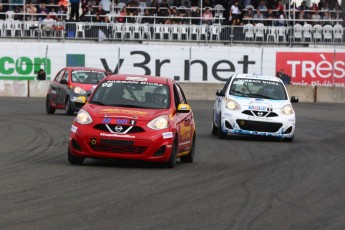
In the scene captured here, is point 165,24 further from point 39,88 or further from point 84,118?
point 84,118

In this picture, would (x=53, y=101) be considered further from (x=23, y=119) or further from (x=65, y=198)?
(x=65, y=198)

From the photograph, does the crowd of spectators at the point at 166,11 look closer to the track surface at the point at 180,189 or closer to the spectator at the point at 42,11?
the spectator at the point at 42,11

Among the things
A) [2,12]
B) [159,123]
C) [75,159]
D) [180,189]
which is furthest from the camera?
[2,12]

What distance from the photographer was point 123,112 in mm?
15070

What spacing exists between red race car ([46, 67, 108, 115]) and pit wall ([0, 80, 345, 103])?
12.7 meters

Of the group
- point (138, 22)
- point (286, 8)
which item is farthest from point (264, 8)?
point (138, 22)

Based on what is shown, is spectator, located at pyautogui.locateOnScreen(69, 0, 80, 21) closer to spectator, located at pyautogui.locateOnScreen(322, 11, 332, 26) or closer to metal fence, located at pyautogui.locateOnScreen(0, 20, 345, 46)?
metal fence, located at pyautogui.locateOnScreen(0, 20, 345, 46)

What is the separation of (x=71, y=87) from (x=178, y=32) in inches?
620

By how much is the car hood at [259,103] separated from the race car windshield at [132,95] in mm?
7118

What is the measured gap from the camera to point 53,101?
31.2m

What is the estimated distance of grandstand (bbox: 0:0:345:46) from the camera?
149 feet

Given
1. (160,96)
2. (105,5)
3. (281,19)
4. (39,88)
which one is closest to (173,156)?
(160,96)

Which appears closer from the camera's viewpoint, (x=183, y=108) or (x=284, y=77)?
(x=183, y=108)

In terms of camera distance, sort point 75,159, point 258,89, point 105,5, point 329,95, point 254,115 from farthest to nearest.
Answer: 1. point 105,5
2. point 329,95
3. point 258,89
4. point 254,115
5. point 75,159
